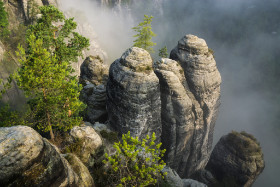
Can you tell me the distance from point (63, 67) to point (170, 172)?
19.7m

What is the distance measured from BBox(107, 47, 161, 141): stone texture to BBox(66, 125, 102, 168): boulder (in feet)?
35.3

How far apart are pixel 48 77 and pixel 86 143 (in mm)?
6694

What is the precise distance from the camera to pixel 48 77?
46.7 feet

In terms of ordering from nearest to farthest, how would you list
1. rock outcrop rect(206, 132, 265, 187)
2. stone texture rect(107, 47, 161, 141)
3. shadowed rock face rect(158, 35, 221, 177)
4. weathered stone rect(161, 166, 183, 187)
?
weathered stone rect(161, 166, 183, 187) < stone texture rect(107, 47, 161, 141) < shadowed rock face rect(158, 35, 221, 177) < rock outcrop rect(206, 132, 265, 187)

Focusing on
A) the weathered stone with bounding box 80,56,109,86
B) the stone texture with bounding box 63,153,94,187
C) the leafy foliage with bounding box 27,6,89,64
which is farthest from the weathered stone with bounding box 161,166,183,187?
the weathered stone with bounding box 80,56,109,86

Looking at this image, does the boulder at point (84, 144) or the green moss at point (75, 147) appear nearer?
the green moss at point (75, 147)

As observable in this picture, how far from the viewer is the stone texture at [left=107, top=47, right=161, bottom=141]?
25812 millimetres

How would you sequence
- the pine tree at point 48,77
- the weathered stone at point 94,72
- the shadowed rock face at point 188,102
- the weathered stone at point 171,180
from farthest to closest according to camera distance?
1. the weathered stone at point 94,72
2. the shadowed rock face at point 188,102
3. the weathered stone at point 171,180
4. the pine tree at point 48,77

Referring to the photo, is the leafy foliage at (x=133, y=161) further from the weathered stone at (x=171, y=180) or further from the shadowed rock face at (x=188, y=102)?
the shadowed rock face at (x=188, y=102)

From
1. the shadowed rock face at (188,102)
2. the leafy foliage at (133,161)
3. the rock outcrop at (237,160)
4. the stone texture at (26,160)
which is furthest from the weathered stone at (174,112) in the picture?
the stone texture at (26,160)

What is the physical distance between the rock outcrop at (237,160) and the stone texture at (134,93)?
71.6 feet

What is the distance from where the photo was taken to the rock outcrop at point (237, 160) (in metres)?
35.3

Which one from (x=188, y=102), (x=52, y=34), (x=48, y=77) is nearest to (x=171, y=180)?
(x=188, y=102)

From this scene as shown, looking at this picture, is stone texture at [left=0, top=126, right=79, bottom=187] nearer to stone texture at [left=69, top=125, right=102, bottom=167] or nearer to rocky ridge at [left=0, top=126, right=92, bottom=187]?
rocky ridge at [left=0, top=126, right=92, bottom=187]
